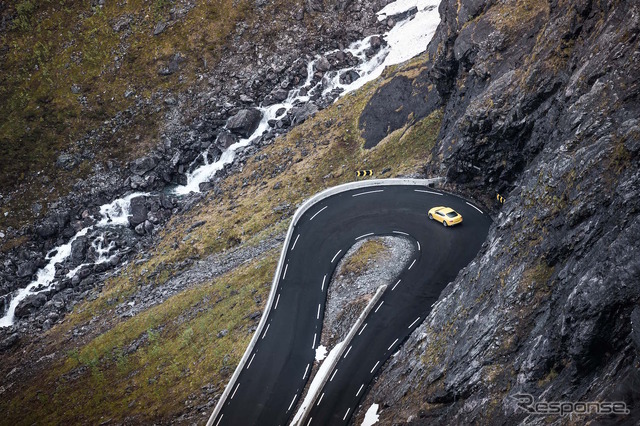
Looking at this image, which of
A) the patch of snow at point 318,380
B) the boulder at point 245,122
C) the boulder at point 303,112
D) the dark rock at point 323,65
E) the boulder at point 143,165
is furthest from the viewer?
the dark rock at point 323,65

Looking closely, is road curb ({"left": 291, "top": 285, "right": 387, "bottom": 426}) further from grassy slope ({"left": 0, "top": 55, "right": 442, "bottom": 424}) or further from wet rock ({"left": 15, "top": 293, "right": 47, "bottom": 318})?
wet rock ({"left": 15, "top": 293, "right": 47, "bottom": 318})

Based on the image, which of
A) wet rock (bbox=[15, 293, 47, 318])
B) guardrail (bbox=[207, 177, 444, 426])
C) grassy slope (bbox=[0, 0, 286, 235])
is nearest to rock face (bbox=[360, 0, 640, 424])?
guardrail (bbox=[207, 177, 444, 426])

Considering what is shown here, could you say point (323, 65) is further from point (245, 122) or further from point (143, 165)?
point (143, 165)

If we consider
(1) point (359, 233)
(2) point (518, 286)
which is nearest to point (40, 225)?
(1) point (359, 233)

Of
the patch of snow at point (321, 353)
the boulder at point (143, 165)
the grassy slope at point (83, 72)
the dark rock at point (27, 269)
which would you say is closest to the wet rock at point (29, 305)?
the dark rock at point (27, 269)

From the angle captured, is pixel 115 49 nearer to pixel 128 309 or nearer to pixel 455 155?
pixel 128 309

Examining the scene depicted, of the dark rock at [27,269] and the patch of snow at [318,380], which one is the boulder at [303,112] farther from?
the patch of snow at [318,380]
